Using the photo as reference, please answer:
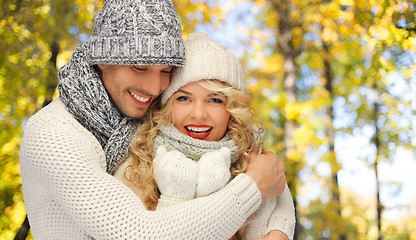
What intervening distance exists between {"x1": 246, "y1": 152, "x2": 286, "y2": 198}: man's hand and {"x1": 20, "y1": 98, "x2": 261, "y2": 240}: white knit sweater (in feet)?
0.27

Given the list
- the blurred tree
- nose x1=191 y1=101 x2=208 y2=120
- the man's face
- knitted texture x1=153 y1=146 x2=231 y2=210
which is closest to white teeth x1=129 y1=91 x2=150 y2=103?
the man's face

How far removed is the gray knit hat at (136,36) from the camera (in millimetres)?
2080

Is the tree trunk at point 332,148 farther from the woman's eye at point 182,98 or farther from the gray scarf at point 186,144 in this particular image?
the woman's eye at point 182,98

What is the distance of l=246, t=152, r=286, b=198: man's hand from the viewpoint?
6.91 ft

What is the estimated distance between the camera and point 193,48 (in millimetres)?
2369

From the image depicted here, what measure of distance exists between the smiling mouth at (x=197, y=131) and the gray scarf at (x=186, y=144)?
0.10 meters

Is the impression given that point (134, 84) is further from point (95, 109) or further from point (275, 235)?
point (275, 235)

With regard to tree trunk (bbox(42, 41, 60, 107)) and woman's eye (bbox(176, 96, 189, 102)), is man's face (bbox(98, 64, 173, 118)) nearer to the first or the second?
woman's eye (bbox(176, 96, 189, 102))

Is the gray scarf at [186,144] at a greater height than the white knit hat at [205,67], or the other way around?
the white knit hat at [205,67]

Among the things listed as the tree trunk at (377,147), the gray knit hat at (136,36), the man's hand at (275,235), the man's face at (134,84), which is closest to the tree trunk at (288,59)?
the tree trunk at (377,147)

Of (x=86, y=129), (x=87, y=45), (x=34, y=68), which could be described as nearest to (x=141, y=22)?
(x=87, y=45)

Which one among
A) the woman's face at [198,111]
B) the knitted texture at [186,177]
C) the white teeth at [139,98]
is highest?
the white teeth at [139,98]

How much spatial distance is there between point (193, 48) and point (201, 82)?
0.79 ft

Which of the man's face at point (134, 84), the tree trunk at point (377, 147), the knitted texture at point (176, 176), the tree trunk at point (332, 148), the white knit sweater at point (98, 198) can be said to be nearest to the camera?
the white knit sweater at point (98, 198)
